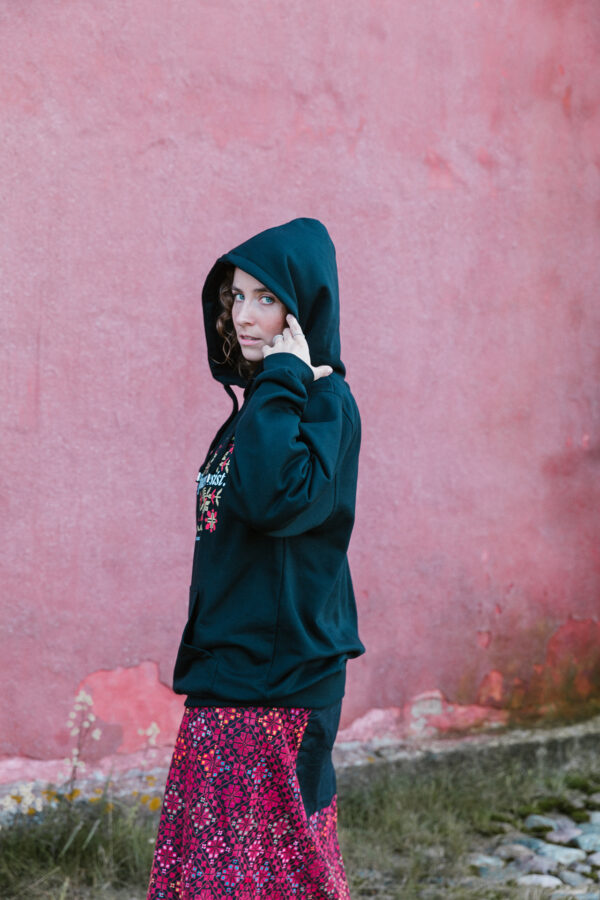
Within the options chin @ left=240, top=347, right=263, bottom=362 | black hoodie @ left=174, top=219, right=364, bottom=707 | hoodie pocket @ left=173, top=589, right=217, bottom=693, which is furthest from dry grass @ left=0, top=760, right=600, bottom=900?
chin @ left=240, top=347, right=263, bottom=362

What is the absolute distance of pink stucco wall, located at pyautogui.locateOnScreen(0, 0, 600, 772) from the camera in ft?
10.6

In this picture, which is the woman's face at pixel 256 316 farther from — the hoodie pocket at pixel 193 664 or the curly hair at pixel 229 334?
the hoodie pocket at pixel 193 664

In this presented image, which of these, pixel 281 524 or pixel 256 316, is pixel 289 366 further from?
pixel 281 524

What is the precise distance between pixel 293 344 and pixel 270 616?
1.80 ft

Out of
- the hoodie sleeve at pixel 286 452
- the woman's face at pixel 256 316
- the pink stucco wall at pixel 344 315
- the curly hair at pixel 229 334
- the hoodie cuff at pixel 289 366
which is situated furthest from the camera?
the pink stucco wall at pixel 344 315

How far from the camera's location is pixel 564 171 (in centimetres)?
429

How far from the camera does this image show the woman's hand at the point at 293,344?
1983 millimetres

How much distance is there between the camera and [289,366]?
193cm

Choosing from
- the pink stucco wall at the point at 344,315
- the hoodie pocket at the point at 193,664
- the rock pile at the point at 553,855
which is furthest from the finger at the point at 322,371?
the rock pile at the point at 553,855

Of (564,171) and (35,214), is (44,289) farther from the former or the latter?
(564,171)

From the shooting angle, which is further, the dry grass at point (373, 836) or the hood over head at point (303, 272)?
the dry grass at point (373, 836)

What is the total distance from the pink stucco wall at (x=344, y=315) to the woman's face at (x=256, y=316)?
138 centimetres

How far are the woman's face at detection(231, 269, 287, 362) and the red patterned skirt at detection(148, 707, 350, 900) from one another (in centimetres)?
75

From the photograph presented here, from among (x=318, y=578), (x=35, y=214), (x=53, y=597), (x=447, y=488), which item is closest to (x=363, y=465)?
(x=447, y=488)
